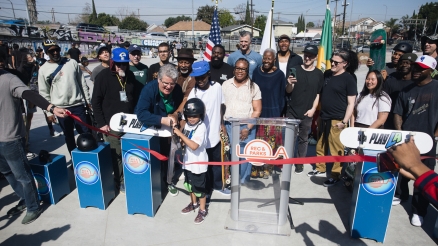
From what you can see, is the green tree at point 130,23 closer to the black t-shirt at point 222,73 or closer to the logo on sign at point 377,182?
the black t-shirt at point 222,73

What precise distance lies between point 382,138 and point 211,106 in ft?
6.17

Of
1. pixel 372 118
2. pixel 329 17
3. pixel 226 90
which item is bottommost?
pixel 372 118

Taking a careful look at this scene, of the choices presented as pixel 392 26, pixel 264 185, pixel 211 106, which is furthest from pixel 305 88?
pixel 392 26

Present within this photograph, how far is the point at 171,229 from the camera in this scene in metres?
3.17

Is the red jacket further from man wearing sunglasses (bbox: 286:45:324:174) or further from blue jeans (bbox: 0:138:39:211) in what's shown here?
blue jeans (bbox: 0:138:39:211)

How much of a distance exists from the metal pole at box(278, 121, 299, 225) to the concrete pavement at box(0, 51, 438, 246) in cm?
25

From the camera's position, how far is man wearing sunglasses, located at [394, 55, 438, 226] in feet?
9.84

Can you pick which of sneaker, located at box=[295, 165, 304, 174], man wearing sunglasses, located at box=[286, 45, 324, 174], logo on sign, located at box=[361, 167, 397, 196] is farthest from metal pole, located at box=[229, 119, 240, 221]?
sneaker, located at box=[295, 165, 304, 174]

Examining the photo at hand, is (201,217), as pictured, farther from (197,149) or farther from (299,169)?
(299,169)

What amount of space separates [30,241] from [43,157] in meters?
1.09

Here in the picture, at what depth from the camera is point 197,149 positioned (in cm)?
307

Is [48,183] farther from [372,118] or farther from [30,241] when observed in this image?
[372,118]

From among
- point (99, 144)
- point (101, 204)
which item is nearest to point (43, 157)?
point (99, 144)

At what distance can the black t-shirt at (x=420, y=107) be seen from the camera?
3.03m
